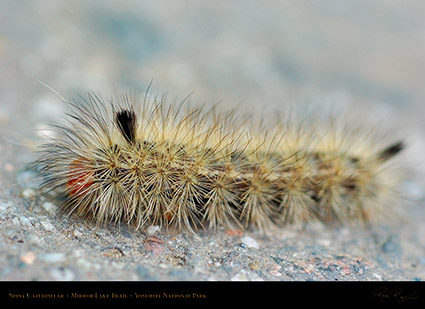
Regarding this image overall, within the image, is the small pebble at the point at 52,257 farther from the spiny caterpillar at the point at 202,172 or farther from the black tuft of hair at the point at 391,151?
the black tuft of hair at the point at 391,151

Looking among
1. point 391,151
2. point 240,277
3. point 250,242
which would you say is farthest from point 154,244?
point 391,151

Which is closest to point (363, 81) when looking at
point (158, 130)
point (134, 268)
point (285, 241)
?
point (285, 241)

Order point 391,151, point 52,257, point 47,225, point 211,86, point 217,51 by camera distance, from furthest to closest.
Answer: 1. point 217,51
2. point 211,86
3. point 391,151
4. point 47,225
5. point 52,257

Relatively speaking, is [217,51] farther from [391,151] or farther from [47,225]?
[47,225]

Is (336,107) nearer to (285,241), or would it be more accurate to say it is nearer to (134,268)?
(285,241)

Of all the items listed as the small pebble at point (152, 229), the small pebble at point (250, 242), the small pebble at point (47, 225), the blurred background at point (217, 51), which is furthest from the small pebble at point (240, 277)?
the blurred background at point (217, 51)

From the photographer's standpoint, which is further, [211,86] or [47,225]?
[211,86]
